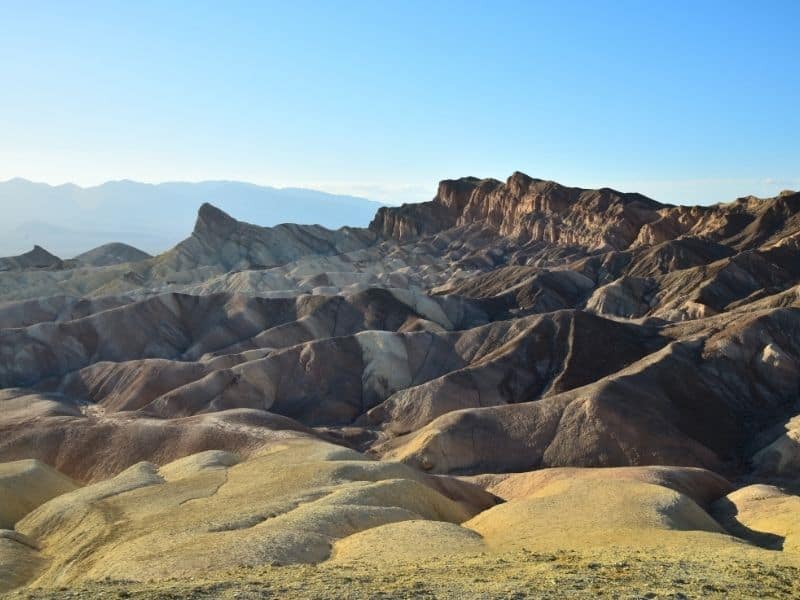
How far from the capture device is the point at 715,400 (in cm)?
6212

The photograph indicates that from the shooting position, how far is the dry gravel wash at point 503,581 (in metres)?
19.6

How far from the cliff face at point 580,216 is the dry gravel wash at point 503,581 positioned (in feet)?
337

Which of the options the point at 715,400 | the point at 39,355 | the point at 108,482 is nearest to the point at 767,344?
the point at 715,400

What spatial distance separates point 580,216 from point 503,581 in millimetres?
134973

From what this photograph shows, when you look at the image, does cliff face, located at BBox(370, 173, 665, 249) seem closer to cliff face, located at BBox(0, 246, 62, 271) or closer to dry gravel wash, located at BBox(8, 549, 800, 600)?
cliff face, located at BBox(0, 246, 62, 271)

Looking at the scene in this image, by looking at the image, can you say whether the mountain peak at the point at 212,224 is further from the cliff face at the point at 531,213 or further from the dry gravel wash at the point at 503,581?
the dry gravel wash at the point at 503,581

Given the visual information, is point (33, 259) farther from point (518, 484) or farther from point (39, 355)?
point (518, 484)

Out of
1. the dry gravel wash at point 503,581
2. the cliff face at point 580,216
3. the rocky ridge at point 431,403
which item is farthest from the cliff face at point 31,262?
the dry gravel wash at point 503,581

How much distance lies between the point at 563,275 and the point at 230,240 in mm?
80786

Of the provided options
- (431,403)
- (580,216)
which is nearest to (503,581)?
(431,403)

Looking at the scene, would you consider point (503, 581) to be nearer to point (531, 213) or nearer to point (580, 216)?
point (580, 216)

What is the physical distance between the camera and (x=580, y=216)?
15050 centimetres

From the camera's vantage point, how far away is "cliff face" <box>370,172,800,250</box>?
125312 millimetres

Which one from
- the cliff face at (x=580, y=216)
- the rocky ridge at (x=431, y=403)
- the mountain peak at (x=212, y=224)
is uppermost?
the cliff face at (x=580, y=216)
